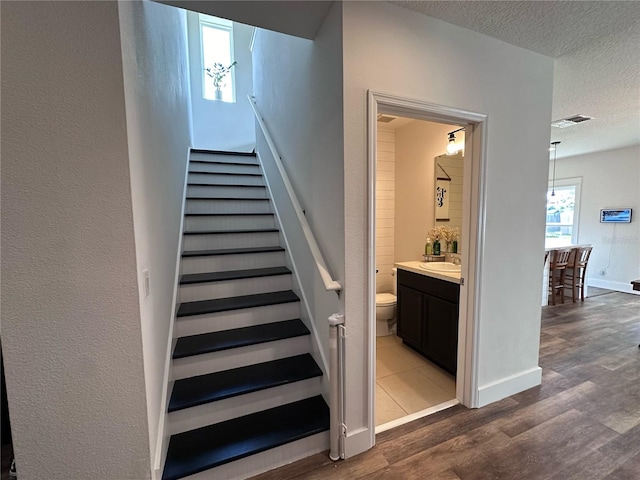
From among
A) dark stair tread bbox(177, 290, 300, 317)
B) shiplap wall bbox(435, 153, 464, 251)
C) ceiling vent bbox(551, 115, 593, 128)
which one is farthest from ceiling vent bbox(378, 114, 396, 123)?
dark stair tread bbox(177, 290, 300, 317)

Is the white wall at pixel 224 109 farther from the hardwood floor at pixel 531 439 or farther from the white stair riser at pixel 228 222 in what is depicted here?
the hardwood floor at pixel 531 439

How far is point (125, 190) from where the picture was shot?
112 cm

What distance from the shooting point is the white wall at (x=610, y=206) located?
4.91 meters

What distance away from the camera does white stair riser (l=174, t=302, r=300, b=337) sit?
1.99 m

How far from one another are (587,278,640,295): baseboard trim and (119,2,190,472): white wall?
285 inches

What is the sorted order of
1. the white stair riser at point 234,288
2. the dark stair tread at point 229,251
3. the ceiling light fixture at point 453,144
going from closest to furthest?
1. the white stair riser at point 234,288
2. the dark stair tread at point 229,251
3. the ceiling light fixture at point 453,144

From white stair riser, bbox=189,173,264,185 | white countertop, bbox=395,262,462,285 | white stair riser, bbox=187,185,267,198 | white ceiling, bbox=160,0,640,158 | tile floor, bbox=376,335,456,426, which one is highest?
white ceiling, bbox=160,0,640,158

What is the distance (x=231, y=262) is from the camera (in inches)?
100

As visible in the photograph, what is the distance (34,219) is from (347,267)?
4.40 ft

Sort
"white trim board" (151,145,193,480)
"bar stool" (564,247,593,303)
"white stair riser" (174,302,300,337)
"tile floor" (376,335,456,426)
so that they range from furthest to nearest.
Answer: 1. "bar stool" (564,247,593,303)
2. "tile floor" (376,335,456,426)
3. "white stair riser" (174,302,300,337)
4. "white trim board" (151,145,193,480)

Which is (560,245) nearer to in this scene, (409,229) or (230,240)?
(409,229)

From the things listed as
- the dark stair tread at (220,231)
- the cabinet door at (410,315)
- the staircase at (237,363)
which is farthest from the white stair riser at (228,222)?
the cabinet door at (410,315)

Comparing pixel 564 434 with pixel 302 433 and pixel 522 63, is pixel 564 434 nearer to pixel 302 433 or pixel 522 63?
pixel 302 433

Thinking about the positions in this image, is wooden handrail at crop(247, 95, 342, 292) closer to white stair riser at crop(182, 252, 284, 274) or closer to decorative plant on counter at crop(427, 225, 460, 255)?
white stair riser at crop(182, 252, 284, 274)
